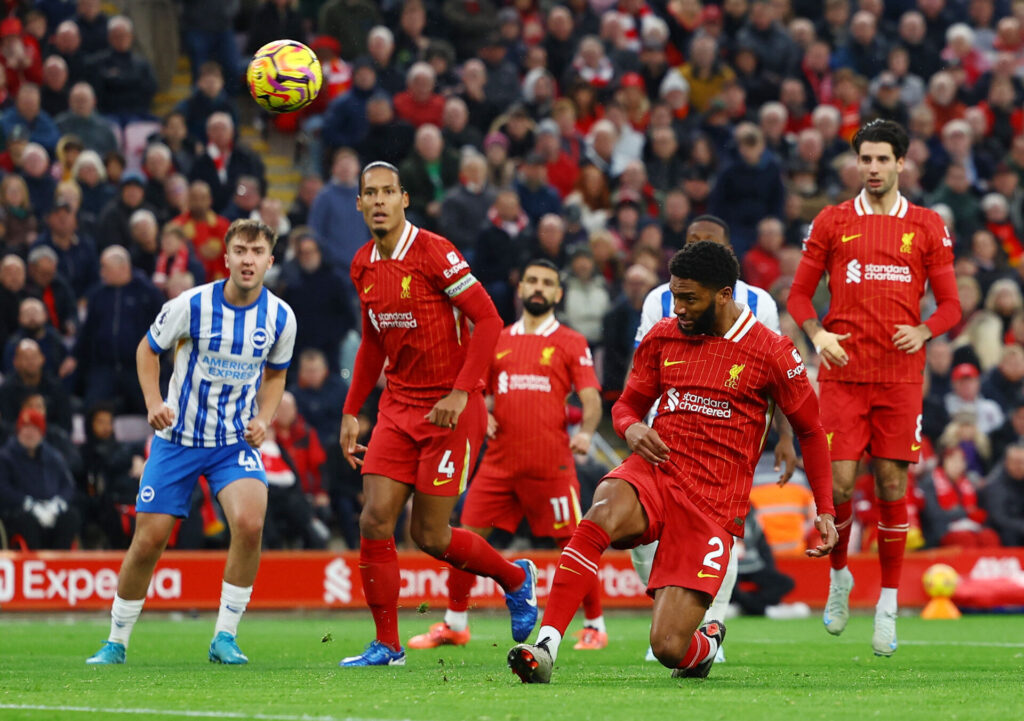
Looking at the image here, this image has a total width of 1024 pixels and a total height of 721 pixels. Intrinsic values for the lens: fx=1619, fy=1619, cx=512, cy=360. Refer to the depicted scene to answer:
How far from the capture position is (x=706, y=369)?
7945 millimetres

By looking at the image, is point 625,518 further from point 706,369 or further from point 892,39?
point 892,39

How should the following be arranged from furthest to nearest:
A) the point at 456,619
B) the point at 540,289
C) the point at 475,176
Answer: the point at 475,176 < the point at 540,289 < the point at 456,619

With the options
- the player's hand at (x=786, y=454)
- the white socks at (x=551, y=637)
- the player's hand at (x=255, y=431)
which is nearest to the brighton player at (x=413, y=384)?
the player's hand at (x=255, y=431)

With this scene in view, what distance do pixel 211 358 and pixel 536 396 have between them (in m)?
2.87

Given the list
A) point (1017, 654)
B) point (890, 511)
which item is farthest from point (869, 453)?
point (1017, 654)

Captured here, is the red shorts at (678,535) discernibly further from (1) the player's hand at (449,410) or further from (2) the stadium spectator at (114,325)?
(2) the stadium spectator at (114,325)

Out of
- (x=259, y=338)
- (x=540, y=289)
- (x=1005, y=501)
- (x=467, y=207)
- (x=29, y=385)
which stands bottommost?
(x=1005, y=501)

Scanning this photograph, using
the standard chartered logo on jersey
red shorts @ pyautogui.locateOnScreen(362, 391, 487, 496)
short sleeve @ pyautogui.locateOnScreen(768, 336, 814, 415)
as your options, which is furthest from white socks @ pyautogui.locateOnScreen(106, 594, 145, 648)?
the standard chartered logo on jersey

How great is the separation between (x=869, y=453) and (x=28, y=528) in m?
8.05

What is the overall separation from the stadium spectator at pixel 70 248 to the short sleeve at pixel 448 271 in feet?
25.5

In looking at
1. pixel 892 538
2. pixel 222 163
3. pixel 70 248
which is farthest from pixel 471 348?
pixel 222 163

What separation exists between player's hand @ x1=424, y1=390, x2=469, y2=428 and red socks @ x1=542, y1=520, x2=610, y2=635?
1.86 meters

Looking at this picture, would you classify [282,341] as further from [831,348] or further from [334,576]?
[334,576]

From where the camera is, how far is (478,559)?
975 centimetres
